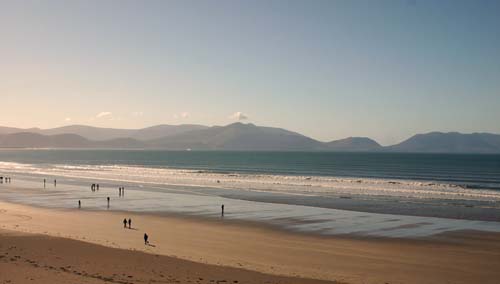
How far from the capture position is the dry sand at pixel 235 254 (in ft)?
68.0

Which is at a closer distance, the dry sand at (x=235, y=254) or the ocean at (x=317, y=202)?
the dry sand at (x=235, y=254)

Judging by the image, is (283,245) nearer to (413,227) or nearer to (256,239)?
(256,239)

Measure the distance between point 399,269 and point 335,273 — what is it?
11.2 ft

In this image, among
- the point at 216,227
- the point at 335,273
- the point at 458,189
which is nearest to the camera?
the point at 335,273

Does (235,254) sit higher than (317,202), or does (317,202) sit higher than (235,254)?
(317,202)

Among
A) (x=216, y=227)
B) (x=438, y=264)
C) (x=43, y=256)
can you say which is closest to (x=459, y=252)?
(x=438, y=264)

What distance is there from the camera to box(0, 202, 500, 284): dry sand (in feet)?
68.0

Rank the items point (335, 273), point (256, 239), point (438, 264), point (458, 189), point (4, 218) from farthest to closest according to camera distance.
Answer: point (458, 189)
point (4, 218)
point (256, 239)
point (438, 264)
point (335, 273)

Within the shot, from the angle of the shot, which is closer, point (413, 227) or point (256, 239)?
point (256, 239)

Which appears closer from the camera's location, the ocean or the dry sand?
the dry sand

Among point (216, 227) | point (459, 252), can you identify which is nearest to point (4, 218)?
point (216, 227)

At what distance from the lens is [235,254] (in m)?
26.1

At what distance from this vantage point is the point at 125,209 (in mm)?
44562

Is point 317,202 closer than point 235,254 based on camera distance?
No
